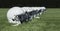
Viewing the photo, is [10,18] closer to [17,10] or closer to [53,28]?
[17,10]

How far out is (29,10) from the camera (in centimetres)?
104

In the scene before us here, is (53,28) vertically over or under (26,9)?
under

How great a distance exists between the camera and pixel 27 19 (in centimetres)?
102

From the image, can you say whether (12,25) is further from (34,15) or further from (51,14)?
(51,14)

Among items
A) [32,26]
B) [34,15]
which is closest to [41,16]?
[34,15]

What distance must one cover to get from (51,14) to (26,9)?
205mm

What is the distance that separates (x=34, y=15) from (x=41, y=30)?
0.59ft

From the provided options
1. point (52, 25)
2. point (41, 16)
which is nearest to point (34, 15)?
point (41, 16)

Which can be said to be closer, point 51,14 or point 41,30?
point 41,30
